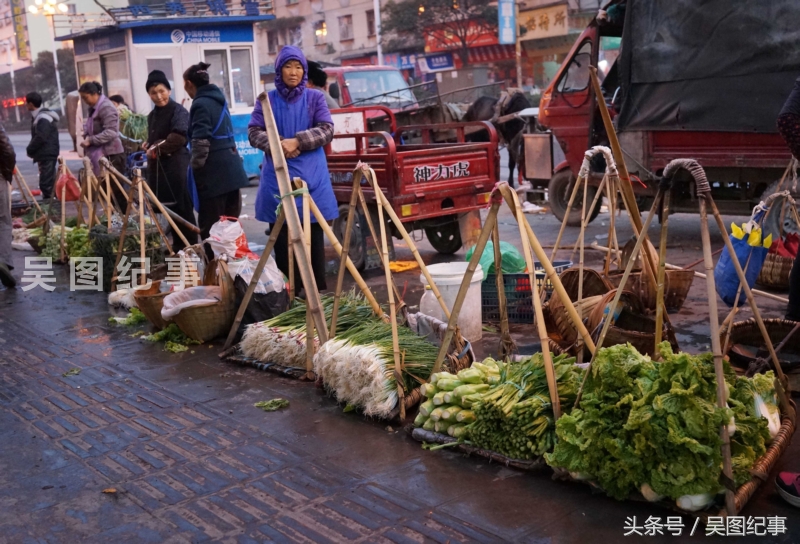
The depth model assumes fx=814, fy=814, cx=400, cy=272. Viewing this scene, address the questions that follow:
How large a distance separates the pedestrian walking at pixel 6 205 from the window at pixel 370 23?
118 ft

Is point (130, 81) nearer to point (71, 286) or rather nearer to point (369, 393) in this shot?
point (71, 286)

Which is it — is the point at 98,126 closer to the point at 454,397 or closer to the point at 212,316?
the point at 212,316

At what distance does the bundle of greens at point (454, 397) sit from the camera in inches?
156

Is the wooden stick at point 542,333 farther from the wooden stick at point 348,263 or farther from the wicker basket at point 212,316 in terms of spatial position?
the wicker basket at point 212,316

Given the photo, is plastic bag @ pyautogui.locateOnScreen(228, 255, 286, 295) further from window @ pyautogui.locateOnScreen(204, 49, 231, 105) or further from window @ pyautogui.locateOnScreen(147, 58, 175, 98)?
window @ pyautogui.locateOnScreen(204, 49, 231, 105)

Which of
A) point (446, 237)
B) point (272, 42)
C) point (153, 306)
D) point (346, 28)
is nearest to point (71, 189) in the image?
point (446, 237)

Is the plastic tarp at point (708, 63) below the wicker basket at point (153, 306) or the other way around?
the other way around

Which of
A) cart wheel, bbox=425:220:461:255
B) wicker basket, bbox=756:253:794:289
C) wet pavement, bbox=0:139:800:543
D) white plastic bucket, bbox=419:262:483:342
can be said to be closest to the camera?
wet pavement, bbox=0:139:800:543

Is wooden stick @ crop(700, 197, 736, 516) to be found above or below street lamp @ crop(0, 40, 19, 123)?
below

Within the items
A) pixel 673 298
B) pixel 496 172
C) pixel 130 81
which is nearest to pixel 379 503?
pixel 673 298

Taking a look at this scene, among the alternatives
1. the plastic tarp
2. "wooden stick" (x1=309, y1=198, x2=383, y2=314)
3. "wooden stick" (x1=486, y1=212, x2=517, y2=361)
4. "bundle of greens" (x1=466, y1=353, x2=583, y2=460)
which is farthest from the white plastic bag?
the plastic tarp

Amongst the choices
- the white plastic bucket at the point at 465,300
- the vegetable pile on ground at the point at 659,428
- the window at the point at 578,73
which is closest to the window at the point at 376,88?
the window at the point at 578,73

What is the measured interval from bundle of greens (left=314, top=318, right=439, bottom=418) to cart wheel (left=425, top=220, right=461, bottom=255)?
4067mm

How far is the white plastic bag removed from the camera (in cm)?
588
